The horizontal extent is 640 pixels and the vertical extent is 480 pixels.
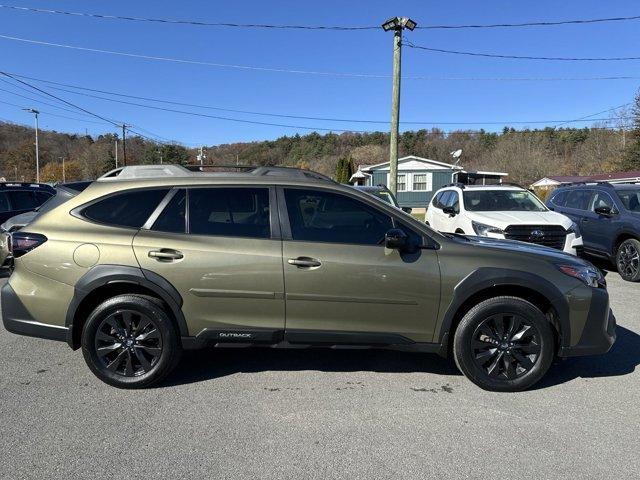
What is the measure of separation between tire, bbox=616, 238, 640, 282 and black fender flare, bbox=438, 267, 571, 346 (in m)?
5.95

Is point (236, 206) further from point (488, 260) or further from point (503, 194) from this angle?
point (503, 194)

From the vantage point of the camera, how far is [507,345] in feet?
12.7

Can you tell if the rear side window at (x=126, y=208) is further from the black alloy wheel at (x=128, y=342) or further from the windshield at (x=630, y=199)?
the windshield at (x=630, y=199)

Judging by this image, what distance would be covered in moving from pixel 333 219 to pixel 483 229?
5.64 m

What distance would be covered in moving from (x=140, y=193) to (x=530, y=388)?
3.64 m

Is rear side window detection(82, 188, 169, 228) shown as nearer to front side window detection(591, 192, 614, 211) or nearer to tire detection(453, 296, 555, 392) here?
tire detection(453, 296, 555, 392)

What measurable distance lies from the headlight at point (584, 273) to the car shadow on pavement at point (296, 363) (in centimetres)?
130

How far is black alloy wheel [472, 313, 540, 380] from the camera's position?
3.88 meters

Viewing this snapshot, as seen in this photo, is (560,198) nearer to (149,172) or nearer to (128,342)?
(149,172)

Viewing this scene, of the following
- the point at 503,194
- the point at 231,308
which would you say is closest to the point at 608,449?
the point at 231,308

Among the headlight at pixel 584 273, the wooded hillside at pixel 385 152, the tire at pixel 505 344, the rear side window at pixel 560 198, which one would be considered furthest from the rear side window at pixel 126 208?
the wooded hillside at pixel 385 152

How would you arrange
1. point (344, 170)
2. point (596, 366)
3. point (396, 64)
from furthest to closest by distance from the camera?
point (344, 170) < point (396, 64) < point (596, 366)

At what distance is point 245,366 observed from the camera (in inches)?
175

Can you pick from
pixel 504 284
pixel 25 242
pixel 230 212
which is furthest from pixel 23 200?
pixel 504 284
